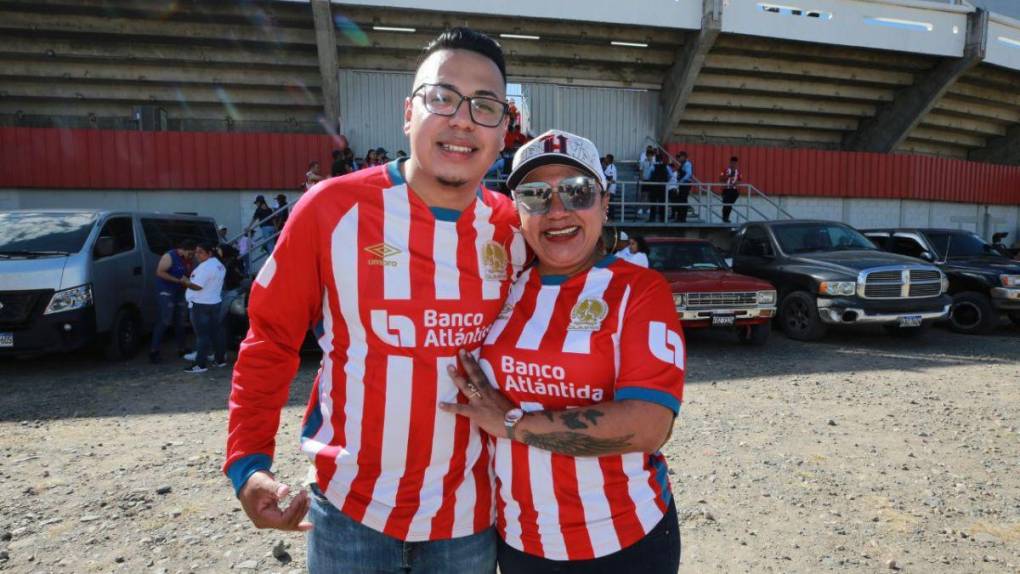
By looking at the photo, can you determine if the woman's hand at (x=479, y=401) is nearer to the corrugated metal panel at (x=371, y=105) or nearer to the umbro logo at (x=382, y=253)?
the umbro logo at (x=382, y=253)

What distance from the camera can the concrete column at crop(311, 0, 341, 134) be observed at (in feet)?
46.4

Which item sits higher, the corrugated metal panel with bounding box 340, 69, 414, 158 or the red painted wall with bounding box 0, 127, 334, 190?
the corrugated metal panel with bounding box 340, 69, 414, 158

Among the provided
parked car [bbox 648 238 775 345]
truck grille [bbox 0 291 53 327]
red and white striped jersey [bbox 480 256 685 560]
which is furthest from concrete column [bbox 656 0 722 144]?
red and white striped jersey [bbox 480 256 685 560]

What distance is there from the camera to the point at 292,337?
165 cm

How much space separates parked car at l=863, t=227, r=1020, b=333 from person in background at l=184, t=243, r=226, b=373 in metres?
11.0

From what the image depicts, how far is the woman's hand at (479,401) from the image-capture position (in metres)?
1.64

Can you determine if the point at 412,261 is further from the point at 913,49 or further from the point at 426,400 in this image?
the point at 913,49

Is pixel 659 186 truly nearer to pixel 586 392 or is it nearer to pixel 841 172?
pixel 841 172

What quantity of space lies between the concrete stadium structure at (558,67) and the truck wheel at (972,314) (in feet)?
29.5

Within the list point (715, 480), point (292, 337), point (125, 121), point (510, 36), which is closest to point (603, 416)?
point (292, 337)

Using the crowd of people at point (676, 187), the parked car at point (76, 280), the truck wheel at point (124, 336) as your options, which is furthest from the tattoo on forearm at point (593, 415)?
the crowd of people at point (676, 187)

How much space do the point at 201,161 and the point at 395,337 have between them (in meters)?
15.6

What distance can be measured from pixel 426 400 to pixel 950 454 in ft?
15.7

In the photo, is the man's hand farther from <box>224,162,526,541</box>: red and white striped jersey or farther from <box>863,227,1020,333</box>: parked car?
<box>863,227,1020,333</box>: parked car
